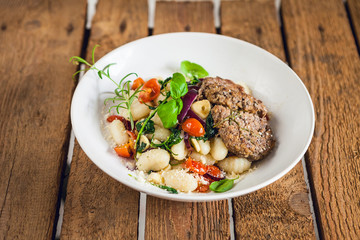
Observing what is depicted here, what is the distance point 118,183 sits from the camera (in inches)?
79.0

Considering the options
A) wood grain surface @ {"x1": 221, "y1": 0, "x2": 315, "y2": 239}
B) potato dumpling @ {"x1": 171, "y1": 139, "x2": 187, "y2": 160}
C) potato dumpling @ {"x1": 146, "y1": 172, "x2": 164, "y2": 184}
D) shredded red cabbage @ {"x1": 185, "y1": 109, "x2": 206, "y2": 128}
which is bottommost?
wood grain surface @ {"x1": 221, "y1": 0, "x2": 315, "y2": 239}

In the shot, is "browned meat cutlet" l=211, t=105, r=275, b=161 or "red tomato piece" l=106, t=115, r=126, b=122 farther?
"red tomato piece" l=106, t=115, r=126, b=122

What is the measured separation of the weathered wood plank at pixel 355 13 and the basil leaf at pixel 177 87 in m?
1.63

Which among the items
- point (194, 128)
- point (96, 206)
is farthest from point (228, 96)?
point (96, 206)

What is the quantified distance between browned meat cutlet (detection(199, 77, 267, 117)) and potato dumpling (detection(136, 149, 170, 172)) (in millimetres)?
377

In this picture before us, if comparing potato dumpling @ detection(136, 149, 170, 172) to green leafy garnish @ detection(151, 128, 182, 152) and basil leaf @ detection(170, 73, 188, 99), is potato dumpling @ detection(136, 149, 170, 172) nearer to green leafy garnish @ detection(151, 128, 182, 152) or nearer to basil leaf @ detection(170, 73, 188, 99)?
green leafy garnish @ detection(151, 128, 182, 152)

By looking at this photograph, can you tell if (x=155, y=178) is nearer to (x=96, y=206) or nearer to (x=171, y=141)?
(x=171, y=141)

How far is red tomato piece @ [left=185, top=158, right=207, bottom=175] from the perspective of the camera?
1860 mm

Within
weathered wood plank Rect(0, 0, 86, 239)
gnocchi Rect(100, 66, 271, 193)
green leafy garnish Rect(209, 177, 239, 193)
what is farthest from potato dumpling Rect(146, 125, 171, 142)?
weathered wood plank Rect(0, 0, 86, 239)

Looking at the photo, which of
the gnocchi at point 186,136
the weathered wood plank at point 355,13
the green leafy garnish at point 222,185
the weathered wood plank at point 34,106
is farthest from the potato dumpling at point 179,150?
the weathered wood plank at point 355,13

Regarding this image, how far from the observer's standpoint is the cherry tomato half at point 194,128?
Result: 6.11 feet

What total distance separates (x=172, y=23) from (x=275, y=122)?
4.09 feet

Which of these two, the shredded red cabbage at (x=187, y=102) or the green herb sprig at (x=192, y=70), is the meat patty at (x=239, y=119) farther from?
the green herb sprig at (x=192, y=70)

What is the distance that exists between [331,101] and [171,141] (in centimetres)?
115
